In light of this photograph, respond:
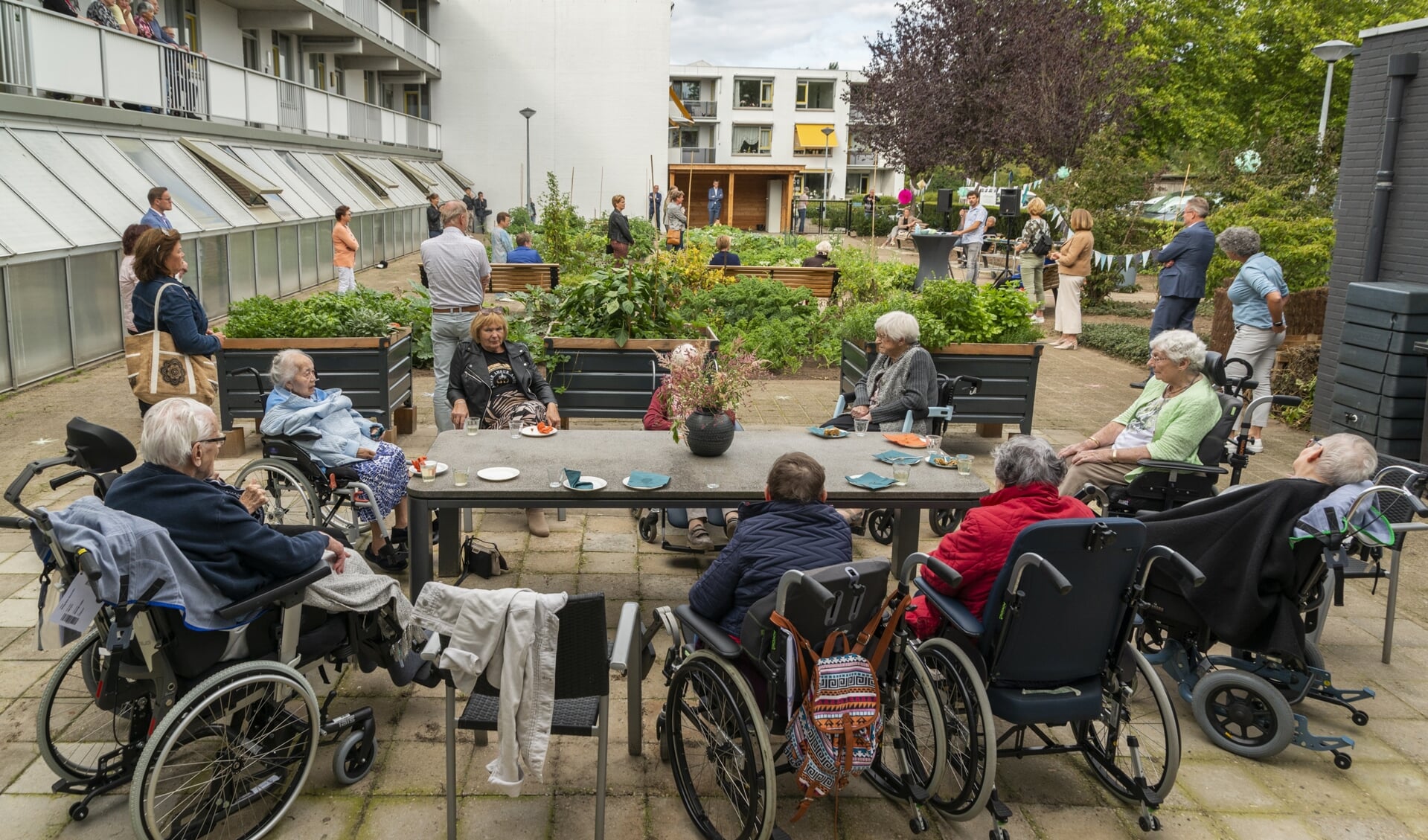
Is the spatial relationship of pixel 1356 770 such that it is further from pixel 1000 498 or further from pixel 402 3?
pixel 402 3

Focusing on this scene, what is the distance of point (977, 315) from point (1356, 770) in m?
4.71

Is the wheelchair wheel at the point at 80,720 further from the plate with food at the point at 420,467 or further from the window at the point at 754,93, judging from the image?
the window at the point at 754,93

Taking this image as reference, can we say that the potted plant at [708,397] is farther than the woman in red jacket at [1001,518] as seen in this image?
Yes

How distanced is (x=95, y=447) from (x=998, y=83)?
23.4 m

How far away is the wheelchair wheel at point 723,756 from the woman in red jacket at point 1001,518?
87 cm

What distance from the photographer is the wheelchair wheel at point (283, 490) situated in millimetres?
5176

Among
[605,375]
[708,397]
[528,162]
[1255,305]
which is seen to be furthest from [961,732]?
[528,162]

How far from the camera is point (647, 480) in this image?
466 centimetres

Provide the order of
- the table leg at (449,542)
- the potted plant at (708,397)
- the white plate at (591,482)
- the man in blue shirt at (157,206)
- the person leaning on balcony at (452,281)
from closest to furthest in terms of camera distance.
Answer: the white plate at (591,482) < the potted plant at (708,397) < the table leg at (449,542) < the person leaning on balcony at (452,281) < the man in blue shirt at (157,206)

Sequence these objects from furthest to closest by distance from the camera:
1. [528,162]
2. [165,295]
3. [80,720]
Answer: [528,162]
[165,295]
[80,720]

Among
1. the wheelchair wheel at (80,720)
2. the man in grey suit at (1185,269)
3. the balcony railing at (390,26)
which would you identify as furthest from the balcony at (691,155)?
the wheelchair wheel at (80,720)

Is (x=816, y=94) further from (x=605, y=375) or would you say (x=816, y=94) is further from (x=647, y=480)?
(x=647, y=480)

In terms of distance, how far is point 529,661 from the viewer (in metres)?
3.05

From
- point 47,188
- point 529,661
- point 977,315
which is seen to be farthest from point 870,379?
point 47,188
